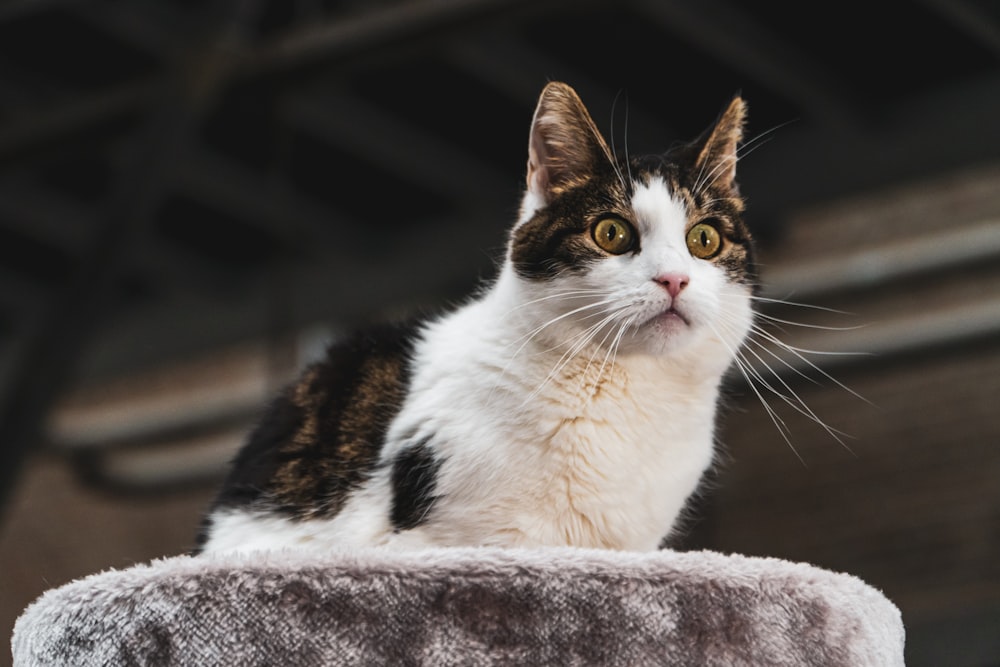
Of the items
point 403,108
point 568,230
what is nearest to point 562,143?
point 568,230

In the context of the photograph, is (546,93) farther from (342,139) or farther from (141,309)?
(141,309)

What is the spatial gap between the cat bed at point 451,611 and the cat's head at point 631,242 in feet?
0.84

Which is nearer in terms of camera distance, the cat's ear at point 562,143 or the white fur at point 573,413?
the white fur at point 573,413

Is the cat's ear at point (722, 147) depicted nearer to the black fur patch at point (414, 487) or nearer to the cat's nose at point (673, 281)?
the cat's nose at point (673, 281)

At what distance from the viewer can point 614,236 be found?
1.17 m

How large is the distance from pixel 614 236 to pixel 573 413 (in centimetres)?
18

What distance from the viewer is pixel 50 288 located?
5137mm

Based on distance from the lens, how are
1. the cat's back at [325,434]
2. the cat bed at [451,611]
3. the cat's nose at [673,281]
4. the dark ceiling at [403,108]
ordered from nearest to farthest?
the cat bed at [451,611]
the cat's nose at [673,281]
the cat's back at [325,434]
the dark ceiling at [403,108]

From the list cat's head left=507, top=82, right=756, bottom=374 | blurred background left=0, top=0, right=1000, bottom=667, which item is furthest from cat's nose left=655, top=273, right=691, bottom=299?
blurred background left=0, top=0, right=1000, bottom=667

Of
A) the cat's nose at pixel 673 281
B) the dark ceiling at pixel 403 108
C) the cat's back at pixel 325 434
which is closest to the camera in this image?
the cat's nose at pixel 673 281

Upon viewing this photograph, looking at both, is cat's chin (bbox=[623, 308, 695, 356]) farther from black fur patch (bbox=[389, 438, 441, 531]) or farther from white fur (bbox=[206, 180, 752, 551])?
black fur patch (bbox=[389, 438, 441, 531])

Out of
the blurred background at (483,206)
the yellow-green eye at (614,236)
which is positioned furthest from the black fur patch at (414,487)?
the blurred background at (483,206)

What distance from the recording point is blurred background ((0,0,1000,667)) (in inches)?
120

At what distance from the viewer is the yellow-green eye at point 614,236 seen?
3.84ft
